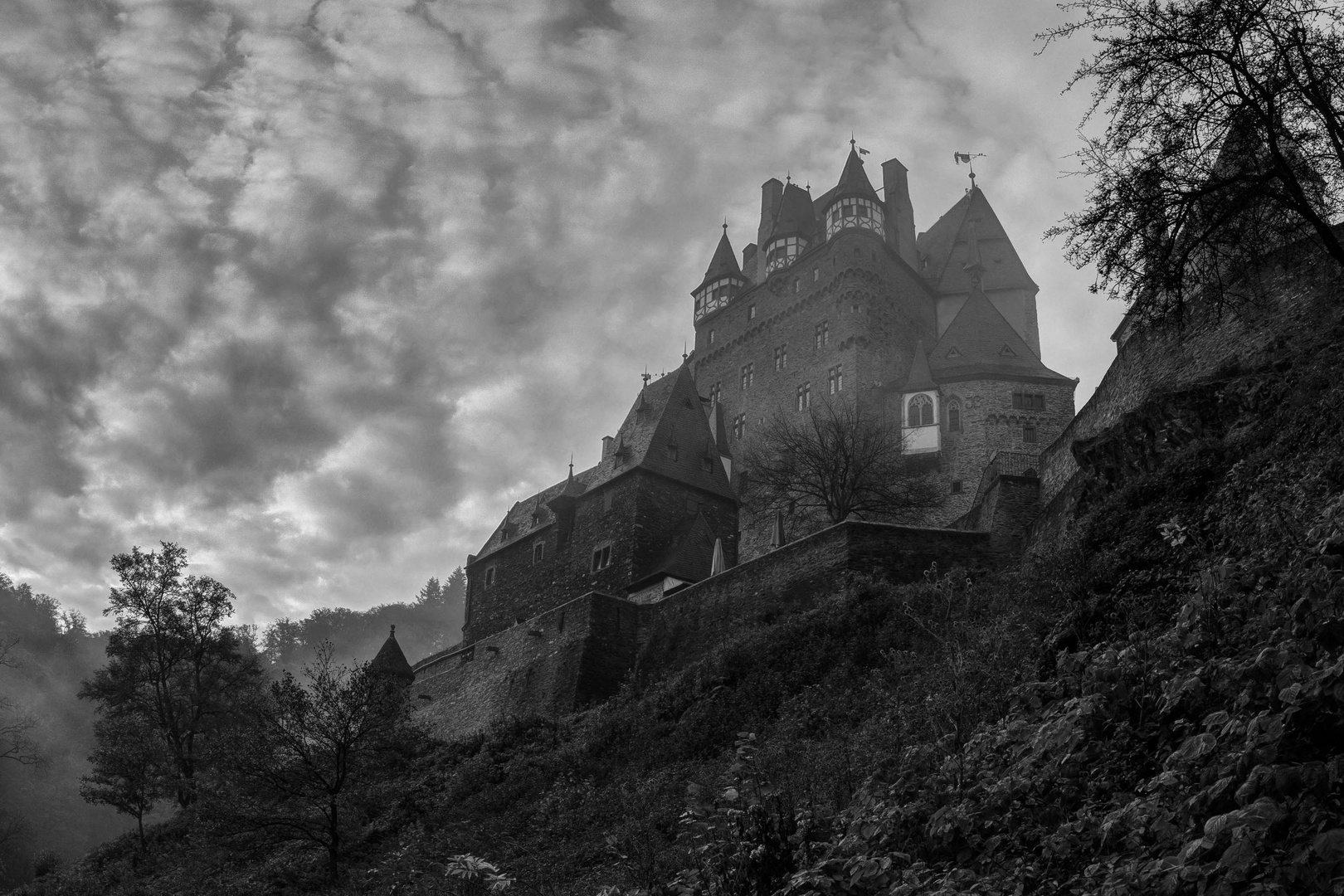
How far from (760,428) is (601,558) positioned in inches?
699

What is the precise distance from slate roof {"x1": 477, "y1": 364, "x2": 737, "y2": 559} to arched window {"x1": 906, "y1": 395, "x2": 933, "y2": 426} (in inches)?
346

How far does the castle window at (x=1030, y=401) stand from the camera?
45438 mm

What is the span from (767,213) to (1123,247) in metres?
53.8

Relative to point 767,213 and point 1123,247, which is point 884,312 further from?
point 1123,247

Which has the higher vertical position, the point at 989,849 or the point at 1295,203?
the point at 1295,203

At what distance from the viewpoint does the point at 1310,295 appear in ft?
55.6

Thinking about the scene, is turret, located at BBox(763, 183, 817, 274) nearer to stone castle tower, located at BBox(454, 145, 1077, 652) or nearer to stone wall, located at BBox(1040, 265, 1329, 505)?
stone castle tower, located at BBox(454, 145, 1077, 652)

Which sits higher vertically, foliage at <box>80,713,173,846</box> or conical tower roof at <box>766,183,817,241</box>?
conical tower roof at <box>766,183,817,241</box>

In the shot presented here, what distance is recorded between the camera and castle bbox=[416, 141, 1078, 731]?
29.2 metres

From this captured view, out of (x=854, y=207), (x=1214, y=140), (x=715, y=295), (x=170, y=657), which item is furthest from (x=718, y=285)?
(x=1214, y=140)

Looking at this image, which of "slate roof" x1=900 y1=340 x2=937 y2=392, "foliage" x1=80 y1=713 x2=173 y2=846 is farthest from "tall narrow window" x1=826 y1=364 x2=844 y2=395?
"foliage" x1=80 y1=713 x2=173 y2=846

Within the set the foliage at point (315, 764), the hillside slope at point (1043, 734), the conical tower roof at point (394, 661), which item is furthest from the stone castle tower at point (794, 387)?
the hillside slope at point (1043, 734)

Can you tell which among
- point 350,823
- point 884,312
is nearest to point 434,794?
point 350,823

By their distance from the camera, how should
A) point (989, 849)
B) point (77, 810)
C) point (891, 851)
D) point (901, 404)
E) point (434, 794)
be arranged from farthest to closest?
point (77, 810) < point (901, 404) < point (434, 794) < point (891, 851) < point (989, 849)
